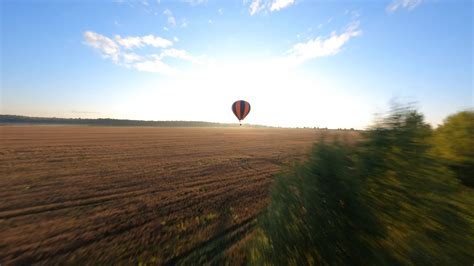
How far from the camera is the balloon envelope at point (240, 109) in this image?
41.1 metres

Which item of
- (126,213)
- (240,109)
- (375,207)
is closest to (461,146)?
(375,207)

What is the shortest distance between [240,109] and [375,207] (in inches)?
1508

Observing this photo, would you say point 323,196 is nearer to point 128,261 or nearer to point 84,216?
point 128,261

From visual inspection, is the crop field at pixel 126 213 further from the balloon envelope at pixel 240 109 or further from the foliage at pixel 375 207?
the balloon envelope at pixel 240 109

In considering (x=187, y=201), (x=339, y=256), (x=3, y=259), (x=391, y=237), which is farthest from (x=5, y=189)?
(x=391, y=237)

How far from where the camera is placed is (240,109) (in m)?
41.1

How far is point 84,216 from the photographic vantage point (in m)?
7.19

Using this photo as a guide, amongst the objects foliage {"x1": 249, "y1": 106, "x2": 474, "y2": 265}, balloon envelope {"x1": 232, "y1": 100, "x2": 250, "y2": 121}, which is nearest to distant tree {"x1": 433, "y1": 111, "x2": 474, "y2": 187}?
foliage {"x1": 249, "y1": 106, "x2": 474, "y2": 265}

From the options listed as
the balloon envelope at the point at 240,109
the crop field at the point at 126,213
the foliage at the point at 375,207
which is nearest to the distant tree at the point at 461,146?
the foliage at the point at 375,207

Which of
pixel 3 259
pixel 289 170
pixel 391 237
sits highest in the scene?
pixel 289 170

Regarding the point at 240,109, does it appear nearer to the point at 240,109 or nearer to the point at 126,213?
the point at 240,109

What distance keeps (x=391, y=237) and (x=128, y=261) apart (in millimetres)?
5030

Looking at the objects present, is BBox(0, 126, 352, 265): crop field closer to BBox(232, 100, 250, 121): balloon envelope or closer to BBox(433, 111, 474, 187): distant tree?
BBox(433, 111, 474, 187): distant tree

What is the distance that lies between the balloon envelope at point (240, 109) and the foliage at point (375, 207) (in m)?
37.7
